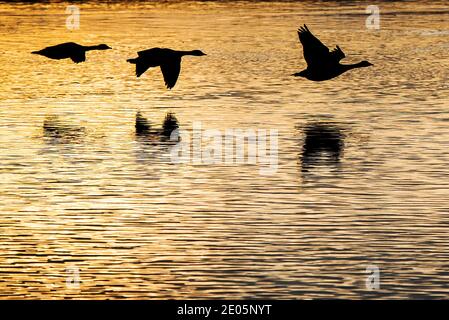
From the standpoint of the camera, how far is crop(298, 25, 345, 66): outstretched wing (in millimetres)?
28500

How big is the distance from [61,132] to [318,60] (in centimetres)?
542

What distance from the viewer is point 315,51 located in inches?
1137

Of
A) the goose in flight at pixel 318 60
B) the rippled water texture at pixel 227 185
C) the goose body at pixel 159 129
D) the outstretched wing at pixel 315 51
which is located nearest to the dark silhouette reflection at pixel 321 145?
the rippled water texture at pixel 227 185

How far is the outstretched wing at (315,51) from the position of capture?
93.5 ft

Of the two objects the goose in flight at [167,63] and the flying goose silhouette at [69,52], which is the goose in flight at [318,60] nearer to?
the goose in flight at [167,63]

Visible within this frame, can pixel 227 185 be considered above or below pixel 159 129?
below

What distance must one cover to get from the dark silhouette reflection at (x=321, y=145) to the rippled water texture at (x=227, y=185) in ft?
0.18

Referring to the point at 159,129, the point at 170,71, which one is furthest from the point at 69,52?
the point at 159,129

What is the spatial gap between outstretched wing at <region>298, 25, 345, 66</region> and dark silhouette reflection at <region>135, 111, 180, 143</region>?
3.02m
